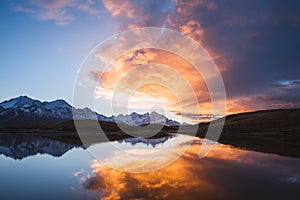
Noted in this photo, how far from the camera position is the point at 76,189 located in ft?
35.4

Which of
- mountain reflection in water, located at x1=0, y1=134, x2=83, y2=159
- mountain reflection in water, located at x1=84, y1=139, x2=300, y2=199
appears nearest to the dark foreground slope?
mountain reflection in water, located at x1=84, y1=139, x2=300, y2=199

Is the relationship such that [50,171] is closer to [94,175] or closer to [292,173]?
[94,175]

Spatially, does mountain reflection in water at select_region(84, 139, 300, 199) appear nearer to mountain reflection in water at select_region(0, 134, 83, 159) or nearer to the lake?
the lake

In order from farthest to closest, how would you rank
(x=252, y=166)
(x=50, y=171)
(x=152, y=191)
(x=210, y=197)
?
1. (x=252, y=166)
2. (x=50, y=171)
3. (x=152, y=191)
4. (x=210, y=197)

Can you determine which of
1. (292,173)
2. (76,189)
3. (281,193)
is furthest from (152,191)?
(292,173)

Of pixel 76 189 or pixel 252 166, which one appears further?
pixel 252 166

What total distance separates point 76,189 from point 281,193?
9934 millimetres

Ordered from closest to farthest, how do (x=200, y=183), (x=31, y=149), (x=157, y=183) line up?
1. (x=157, y=183)
2. (x=200, y=183)
3. (x=31, y=149)

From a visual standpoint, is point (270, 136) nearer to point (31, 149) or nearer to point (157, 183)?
point (31, 149)

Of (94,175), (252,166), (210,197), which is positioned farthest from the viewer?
(252,166)

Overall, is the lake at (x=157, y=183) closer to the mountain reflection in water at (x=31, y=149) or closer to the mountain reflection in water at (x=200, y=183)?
the mountain reflection in water at (x=200, y=183)

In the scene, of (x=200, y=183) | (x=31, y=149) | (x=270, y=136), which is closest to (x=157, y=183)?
(x=200, y=183)

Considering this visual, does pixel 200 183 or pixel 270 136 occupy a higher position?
pixel 270 136

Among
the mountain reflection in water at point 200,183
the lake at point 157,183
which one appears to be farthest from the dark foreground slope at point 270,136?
the lake at point 157,183
